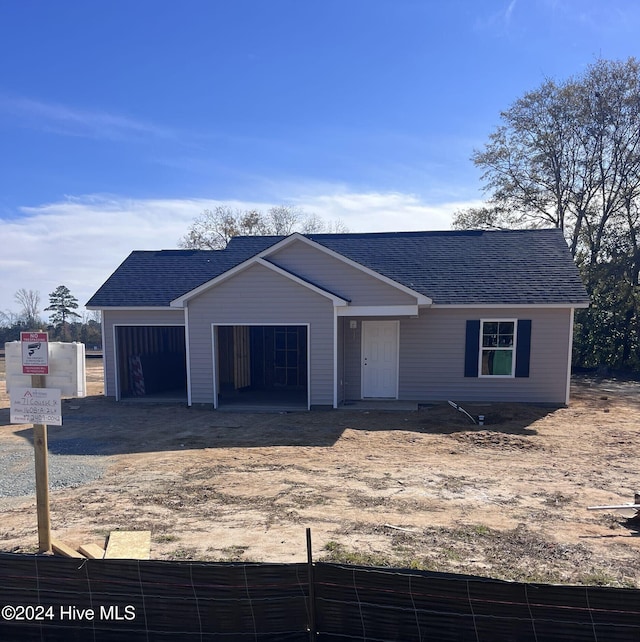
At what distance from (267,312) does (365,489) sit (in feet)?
21.7

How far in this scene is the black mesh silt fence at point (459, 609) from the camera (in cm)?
311

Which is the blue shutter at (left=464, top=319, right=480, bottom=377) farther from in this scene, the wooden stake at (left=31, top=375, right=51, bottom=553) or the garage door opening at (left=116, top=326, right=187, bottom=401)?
the wooden stake at (left=31, top=375, right=51, bottom=553)

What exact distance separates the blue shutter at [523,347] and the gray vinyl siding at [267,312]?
16.8ft

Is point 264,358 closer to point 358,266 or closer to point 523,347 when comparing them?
point 358,266

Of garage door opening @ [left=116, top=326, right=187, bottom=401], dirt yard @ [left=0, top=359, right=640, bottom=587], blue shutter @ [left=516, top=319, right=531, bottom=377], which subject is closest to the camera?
dirt yard @ [left=0, top=359, right=640, bottom=587]

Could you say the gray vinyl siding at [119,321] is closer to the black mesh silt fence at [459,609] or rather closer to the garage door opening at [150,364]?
the garage door opening at [150,364]

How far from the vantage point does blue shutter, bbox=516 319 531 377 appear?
13.1 meters

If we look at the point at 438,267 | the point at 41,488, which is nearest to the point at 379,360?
the point at 438,267

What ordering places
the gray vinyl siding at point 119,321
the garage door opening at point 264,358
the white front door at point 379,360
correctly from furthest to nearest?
the garage door opening at point 264,358, the gray vinyl siding at point 119,321, the white front door at point 379,360

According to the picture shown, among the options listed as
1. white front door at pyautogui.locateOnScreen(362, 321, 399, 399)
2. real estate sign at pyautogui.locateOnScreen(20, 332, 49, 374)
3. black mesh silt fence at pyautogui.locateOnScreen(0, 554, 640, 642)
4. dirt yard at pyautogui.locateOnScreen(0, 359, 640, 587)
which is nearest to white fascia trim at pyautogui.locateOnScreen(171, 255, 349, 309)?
white front door at pyautogui.locateOnScreen(362, 321, 399, 399)

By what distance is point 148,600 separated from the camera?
3.45 metres

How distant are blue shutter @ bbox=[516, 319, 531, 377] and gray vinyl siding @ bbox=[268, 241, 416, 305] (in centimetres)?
315

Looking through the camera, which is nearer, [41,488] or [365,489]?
[41,488]

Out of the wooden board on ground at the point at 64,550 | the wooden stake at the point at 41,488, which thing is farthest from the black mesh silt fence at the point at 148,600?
the wooden stake at the point at 41,488
